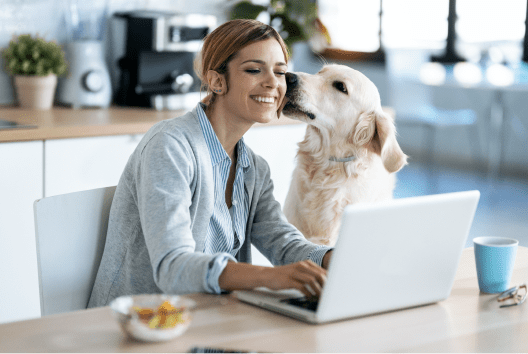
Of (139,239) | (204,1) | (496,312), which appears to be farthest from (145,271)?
(204,1)

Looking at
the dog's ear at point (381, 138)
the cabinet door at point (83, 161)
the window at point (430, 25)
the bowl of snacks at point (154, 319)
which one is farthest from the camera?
the window at point (430, 25)

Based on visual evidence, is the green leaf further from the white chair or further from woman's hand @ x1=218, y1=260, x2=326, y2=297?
the white chair

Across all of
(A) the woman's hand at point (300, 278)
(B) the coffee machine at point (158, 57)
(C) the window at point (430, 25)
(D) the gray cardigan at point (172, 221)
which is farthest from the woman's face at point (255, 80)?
(C) the window at point (430, 25)

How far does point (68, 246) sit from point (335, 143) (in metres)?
0.85

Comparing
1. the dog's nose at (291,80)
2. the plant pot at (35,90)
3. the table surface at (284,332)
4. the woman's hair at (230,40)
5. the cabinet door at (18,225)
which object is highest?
the woman's hair at (230,40)

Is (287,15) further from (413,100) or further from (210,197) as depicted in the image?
(210,197)

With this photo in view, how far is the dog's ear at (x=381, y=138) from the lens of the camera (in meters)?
1.69

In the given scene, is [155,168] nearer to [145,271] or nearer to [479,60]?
[145,271]

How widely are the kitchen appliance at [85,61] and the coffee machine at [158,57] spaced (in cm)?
11

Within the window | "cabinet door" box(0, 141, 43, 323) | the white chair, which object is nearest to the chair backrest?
"cabinet door" box(0, 141, 43, 323)

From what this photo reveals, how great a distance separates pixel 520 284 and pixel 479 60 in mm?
5088

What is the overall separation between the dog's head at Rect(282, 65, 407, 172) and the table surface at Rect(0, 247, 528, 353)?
80cm

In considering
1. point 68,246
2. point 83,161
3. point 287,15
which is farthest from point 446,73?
point 68,246

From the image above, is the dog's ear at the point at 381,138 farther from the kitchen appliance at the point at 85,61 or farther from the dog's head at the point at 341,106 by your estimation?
the kitchen appliance at the point at 85,61
